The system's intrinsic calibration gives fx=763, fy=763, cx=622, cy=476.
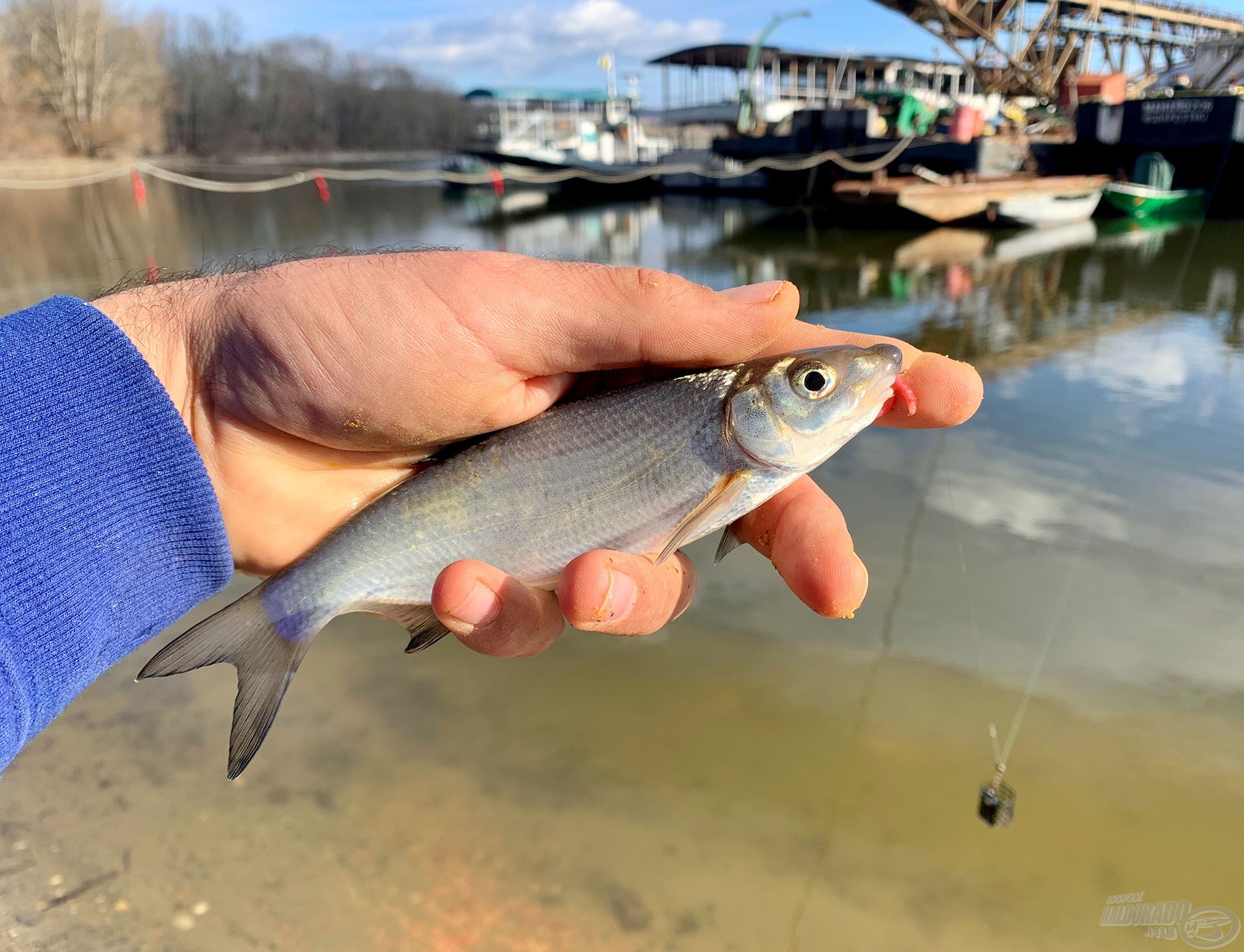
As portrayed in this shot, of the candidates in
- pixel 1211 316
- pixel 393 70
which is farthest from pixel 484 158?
pixel 393 70

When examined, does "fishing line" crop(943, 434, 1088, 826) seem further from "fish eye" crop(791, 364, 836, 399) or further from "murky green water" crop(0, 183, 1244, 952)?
"fish eye" crop(791, 364, 836, 399)

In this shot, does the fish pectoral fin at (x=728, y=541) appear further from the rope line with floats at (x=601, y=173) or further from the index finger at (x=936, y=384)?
the rope line with floats at (x=601, y=173)

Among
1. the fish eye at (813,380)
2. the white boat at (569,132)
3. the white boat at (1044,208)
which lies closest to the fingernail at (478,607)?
the fish eye at (813,380)

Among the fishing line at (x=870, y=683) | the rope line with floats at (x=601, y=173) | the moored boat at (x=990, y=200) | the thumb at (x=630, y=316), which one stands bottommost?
the fishing line at (x=870, y=683)

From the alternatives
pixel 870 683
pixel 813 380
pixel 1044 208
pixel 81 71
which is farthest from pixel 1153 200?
pixel 81 71

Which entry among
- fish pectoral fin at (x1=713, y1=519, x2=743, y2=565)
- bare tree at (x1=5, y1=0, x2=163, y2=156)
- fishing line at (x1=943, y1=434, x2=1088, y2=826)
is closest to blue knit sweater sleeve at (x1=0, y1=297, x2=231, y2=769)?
fish pectoral fin at (x1=713, y1=519, x2=743, y2=565)

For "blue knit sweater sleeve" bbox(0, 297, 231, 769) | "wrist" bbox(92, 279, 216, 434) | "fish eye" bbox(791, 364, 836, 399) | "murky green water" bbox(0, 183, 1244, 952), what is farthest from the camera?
"murky green water" bbox(0, 183, 1244, 952)

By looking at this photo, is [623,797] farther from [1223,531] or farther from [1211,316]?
[1211,316]
